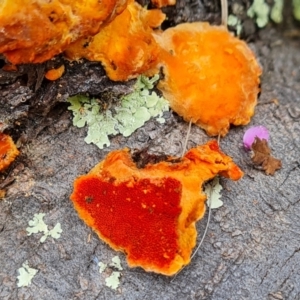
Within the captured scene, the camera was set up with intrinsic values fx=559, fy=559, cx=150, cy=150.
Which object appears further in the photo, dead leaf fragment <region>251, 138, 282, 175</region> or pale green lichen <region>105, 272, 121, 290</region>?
dead leaf fragment <region>251, 138, 282, 175</region>

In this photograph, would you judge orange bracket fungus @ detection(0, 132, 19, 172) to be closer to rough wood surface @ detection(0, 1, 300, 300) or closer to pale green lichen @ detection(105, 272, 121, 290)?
rough wood surface @ detection(0, 1, 300, 300)

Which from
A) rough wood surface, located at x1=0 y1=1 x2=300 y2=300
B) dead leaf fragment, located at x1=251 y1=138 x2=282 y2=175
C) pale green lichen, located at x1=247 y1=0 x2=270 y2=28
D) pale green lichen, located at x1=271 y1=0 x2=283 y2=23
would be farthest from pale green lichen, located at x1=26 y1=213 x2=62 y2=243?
pale green lichen, located at x1=271 y1=0 x2=283 y2=23

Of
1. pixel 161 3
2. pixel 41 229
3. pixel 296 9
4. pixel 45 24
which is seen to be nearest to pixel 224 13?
pixel 161 3

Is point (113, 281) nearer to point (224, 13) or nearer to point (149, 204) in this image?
point (149, 204)

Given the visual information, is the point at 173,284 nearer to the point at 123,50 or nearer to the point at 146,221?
the point at 146,221

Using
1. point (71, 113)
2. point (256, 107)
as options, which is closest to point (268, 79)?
point (256, 107)
